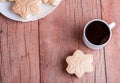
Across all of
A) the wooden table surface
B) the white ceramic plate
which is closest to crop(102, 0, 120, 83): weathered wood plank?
the wooden table surface

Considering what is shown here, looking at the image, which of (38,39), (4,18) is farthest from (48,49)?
(4,18)

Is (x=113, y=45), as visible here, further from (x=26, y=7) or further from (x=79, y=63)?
(x=26, y=7)

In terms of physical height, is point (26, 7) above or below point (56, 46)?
above

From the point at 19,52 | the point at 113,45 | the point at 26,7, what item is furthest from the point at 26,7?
the point at 113,45

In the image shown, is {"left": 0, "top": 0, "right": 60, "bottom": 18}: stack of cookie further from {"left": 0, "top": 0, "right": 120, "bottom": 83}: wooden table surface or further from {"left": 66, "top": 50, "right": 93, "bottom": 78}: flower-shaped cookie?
{"left": 66, "top": 50, "right": 93, "bottom": 78}: flower-shaped cookie
